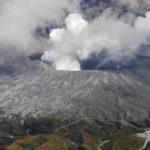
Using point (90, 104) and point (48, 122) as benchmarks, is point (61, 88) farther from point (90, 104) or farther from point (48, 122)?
point (48, 122)

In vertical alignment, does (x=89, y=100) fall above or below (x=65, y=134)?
above

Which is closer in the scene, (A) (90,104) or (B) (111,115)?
(B) (111,115)

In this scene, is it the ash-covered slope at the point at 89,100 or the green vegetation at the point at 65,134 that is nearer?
the green vegetation at the point at 65,134

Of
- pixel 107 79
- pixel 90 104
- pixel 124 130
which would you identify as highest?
pixel 107 79

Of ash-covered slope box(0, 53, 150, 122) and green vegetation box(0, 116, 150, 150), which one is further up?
ash-covered slope box(0, 53, 150, 122)

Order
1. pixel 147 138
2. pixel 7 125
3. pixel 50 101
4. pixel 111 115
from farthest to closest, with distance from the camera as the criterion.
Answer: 1. pixel 50 101
2. pixel 111 115
3. pixel 7 125
4. pixel 147 138

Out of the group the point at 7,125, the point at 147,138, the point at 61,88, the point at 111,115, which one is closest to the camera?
the point at 147,138

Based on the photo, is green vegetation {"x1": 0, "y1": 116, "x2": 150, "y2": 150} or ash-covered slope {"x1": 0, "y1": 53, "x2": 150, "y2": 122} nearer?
green vegetation {"x1": 0, "y1": 116, "x2": 150, "y2": 150}


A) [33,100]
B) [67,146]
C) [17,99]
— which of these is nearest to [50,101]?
[33,100]

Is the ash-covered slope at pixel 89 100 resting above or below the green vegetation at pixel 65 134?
above

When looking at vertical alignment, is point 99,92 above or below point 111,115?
above

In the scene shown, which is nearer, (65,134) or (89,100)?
(65,134)
